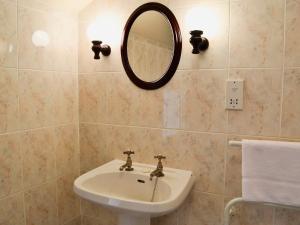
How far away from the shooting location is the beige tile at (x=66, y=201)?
163cm

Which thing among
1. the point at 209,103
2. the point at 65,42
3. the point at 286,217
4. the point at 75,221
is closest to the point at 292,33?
the point at 209,103

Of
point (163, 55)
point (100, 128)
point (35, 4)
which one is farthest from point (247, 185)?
point (35, 4)

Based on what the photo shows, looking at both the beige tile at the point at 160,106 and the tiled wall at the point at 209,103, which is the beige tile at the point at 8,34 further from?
the beige tile at the point at 160,106

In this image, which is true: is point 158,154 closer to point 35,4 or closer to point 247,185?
point 247,185

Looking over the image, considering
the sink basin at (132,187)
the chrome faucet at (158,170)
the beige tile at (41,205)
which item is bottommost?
the beige tile at (41,205)

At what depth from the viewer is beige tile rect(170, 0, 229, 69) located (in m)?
1.29

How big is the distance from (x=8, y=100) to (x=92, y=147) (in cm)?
62

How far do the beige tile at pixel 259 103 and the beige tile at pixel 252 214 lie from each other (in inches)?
14.9

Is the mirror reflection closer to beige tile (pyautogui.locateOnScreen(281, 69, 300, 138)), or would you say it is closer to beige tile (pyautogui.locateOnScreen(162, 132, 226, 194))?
beige tile (pyautogui.locateOnScreen(162, 132, 226, 194))

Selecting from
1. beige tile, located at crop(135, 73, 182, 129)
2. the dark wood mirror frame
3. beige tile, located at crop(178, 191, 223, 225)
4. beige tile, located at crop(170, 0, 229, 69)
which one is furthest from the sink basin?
beige tile, located at crop(170, 0, 229, 69)

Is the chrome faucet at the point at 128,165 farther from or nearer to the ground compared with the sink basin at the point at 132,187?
farther from the ground

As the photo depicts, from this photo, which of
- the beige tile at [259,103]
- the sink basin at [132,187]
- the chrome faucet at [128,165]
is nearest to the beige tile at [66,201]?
the sink basin at [132,187]

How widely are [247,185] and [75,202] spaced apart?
119 cm

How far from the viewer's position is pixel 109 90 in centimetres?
162
